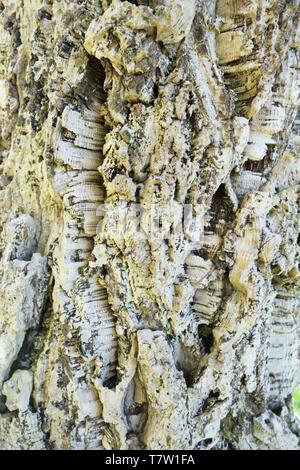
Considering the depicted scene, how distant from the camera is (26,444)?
6.17ft

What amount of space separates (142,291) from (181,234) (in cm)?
29

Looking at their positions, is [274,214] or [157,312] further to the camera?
[274,214]

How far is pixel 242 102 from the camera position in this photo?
77.5 inches

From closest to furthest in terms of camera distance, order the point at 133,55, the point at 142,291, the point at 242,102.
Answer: the point at 133,55
the point at 142,291
the point at 242,102

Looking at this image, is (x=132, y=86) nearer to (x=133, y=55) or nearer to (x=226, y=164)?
(x=133, y=55)

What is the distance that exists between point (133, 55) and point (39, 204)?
0.80 metres

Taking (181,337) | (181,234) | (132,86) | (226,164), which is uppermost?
(132,86)

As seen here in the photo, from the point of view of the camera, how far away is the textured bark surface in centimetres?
180

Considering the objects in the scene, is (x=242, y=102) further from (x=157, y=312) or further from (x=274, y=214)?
(x=157, y=312)

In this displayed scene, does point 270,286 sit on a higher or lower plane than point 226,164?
lower

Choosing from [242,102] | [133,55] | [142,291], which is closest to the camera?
[133,55]

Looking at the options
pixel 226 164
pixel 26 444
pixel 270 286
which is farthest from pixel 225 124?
pixel 26 444

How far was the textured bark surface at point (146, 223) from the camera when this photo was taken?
1.80m

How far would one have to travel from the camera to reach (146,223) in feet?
5.88
